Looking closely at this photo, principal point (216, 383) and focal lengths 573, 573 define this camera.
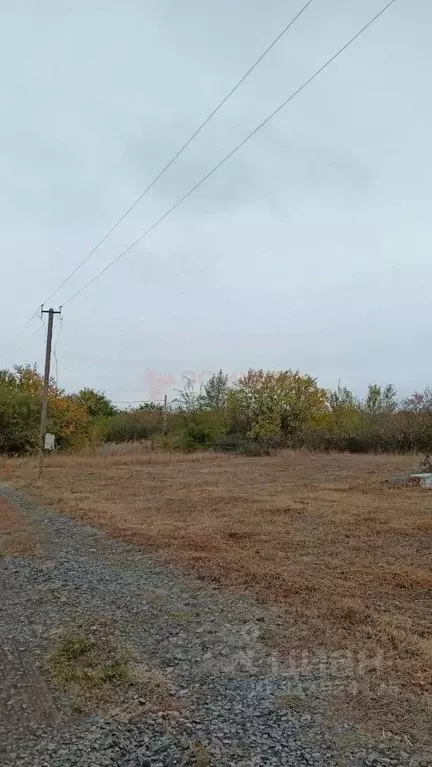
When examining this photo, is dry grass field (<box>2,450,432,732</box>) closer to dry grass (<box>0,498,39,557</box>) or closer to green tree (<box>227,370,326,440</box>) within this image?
dry grass (<box>0,498,39,557</box>)

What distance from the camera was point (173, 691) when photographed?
12.4 feet

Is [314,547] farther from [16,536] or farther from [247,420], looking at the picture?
[247,420]

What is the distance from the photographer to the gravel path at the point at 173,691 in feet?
9.95

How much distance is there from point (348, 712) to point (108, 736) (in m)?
1.43

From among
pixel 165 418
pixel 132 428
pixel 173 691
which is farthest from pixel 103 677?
pixel 132 428

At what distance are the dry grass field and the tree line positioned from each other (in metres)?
13.0

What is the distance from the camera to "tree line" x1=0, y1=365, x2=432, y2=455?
31.8 m

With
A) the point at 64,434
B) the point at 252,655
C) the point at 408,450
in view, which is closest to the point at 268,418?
the point at 408,450

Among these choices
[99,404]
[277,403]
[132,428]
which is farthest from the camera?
[99,404]

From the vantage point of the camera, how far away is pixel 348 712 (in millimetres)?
3477

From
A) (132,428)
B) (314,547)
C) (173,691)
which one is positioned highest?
(132,428)

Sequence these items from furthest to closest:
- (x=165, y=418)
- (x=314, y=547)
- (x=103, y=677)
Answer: (x=165, y=418)
(x=314, y=547)
(x=103, y=677)

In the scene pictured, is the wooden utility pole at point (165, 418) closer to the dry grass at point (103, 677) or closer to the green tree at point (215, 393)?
the green tree at point (215, 393)

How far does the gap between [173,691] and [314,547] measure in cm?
501
